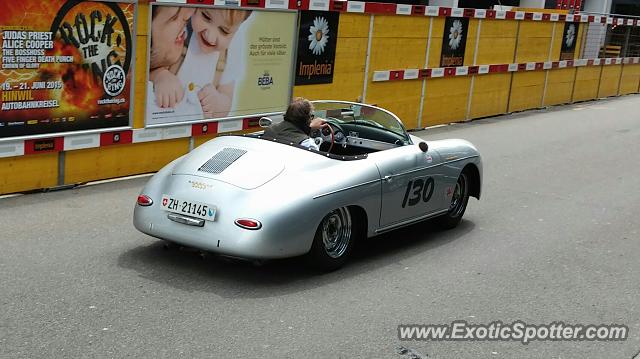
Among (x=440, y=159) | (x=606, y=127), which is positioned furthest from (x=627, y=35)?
(x=440, y=159)

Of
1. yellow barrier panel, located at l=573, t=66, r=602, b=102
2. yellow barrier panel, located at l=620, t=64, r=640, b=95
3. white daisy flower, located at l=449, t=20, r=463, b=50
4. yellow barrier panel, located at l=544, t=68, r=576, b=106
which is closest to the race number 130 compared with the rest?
white daisy flower, located at l=449, t=20, r=463, b=50

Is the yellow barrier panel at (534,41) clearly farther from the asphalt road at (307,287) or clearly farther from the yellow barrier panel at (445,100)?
the asphalt road at (307,287)

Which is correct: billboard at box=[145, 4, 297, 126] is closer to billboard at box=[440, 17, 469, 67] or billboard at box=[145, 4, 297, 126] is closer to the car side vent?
the car side vent

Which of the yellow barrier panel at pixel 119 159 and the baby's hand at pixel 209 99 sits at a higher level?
the baby's hand at pixel 209 99

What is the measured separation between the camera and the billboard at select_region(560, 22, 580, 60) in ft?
67.1

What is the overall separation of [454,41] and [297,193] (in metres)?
10.5

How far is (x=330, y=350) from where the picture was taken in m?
5.18

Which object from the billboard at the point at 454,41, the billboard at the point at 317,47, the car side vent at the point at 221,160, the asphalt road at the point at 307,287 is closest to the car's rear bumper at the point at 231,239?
the asphalt road at the point at 307,287

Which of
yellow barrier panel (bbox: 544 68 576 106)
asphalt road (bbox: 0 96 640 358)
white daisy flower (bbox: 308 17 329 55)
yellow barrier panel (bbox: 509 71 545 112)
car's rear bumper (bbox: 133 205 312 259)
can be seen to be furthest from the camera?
yellow barrier panel (bbox: 544 68 576 106)

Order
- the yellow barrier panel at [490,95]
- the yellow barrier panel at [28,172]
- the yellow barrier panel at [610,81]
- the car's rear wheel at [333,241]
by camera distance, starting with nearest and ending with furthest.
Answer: the car's rear wheel at [333,241] < the yellow barrier panel at [28,172] < the yellow barrier panel at [490,95] < the yellow barrier panel at [610,81]

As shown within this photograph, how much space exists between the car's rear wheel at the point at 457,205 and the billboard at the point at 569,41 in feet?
42.8

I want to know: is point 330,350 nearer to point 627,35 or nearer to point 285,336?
point 285,336

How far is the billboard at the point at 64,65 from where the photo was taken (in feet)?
27.7

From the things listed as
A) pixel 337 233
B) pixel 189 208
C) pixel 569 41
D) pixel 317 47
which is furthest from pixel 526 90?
pixel 189 208
